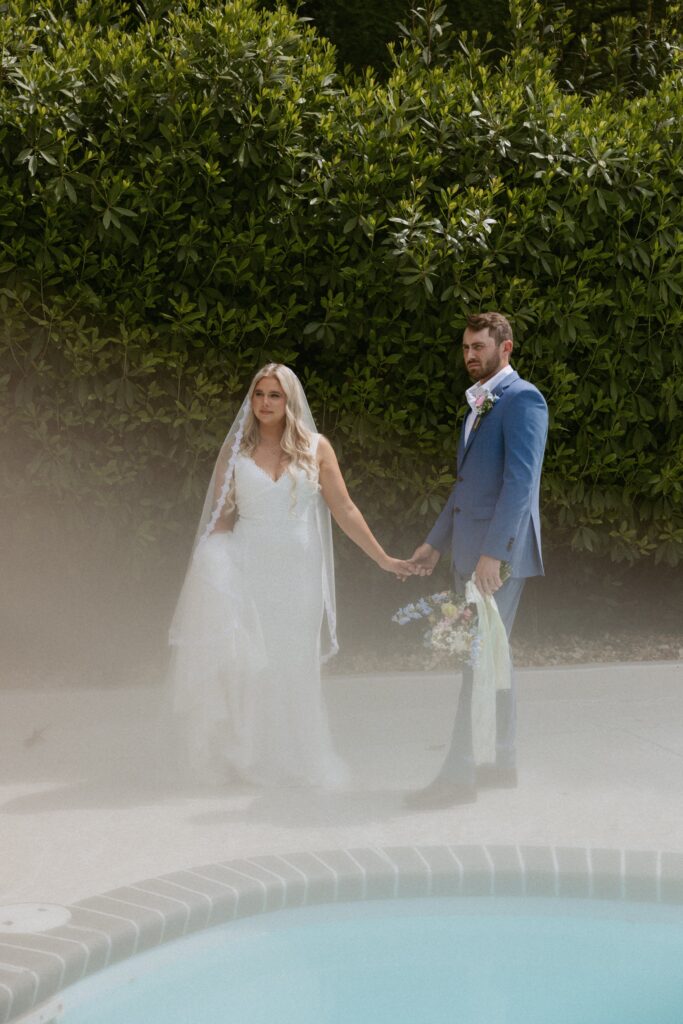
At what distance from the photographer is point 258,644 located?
545cm

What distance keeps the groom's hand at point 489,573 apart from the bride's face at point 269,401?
1.11 metres

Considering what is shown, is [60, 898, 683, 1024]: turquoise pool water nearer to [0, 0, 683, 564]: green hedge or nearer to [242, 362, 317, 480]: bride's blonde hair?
[242, 362, 317, 480]: bride's blonde hair

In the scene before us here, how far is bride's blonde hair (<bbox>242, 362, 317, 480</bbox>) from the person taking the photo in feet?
17.8

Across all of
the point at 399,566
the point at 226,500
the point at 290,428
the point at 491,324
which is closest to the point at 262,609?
the point at 226,500

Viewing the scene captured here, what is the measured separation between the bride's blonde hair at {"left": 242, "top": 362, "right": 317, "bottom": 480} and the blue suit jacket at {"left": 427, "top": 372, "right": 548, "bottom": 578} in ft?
2.23

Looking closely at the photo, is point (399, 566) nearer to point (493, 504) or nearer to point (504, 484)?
point (493, 504)

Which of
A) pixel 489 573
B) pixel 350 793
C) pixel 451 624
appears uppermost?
pixel 489 573

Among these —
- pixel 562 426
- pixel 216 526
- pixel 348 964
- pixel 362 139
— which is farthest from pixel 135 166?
pixel 348 964

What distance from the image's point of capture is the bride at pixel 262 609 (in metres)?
5.39

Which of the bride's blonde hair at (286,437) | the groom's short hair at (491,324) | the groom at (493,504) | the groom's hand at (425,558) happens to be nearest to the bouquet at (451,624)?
the groom at (493,504)

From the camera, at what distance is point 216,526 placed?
558cm

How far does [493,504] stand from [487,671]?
27.9 inches

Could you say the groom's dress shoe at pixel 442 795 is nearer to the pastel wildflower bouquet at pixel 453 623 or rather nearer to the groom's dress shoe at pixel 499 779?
the groom's dress shoe at pixel 499 779

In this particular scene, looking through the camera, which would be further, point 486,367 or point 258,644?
point 258,644
